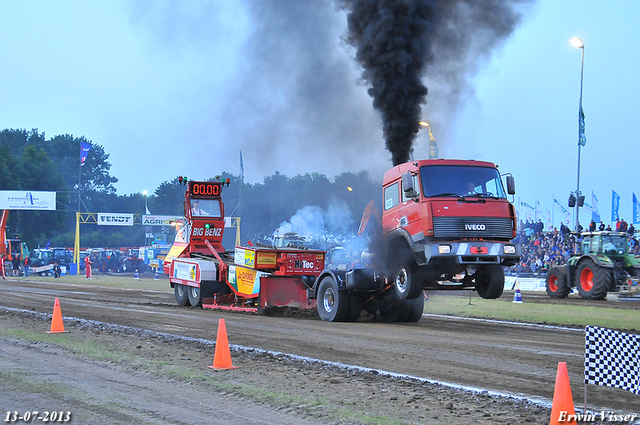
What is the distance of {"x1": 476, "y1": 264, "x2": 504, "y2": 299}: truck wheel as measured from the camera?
12102 mm

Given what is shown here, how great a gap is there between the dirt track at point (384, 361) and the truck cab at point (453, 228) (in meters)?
1.09

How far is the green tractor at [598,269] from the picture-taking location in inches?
870

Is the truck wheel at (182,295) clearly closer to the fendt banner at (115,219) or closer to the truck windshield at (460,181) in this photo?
the truck windshield at (460,181)

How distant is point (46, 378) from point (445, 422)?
4716 mm

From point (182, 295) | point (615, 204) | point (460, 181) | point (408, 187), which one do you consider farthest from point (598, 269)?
point (615, 204)

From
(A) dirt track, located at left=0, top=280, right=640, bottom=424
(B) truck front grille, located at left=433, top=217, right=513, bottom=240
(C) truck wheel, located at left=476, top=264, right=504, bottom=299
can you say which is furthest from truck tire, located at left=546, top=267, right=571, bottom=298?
(B) truck front grille, located at left=433, top=217, right=513, bottom=240

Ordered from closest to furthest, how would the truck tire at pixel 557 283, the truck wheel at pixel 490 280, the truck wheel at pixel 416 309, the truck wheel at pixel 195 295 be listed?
the truck wheel at pixel 490 280
the truck wheel at pixel 416 309
the truck wheel at pixel 195 295
the truck tire at pixel 557 283

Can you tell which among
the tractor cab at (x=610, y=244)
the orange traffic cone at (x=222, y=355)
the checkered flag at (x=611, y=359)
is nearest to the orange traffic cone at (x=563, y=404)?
the checkered flag at (x=611, y=359)

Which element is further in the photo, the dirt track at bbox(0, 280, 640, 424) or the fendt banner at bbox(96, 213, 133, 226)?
the fendt banner at bbox(96, 213, 133, 226)

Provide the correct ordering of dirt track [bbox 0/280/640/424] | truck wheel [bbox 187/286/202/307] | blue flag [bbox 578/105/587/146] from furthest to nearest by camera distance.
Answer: blue flag [bbox 578/105/587/146] → truck wheel [bbox 187/286/202/307] → dirt track [bbox 0/280/640/424]

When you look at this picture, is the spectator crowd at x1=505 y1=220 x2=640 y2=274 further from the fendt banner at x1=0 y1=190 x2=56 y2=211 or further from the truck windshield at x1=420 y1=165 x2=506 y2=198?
the fendt banner at x1=0 y1=190 x2=56 y2=211

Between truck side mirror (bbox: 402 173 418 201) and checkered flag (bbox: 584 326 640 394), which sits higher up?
truck side mirror (bbox: 402 173 418 201)

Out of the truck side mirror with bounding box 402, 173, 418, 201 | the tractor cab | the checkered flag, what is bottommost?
the checkered flag

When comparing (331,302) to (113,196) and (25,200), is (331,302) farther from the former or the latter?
(113,196)
